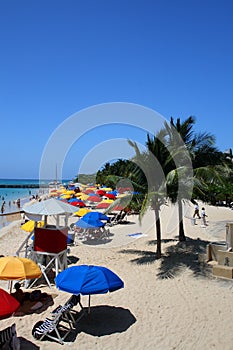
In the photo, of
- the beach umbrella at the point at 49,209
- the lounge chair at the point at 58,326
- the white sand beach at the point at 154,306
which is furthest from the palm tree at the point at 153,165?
the lounge chair at the point at 58,326

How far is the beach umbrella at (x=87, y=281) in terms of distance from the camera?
624 centimetres

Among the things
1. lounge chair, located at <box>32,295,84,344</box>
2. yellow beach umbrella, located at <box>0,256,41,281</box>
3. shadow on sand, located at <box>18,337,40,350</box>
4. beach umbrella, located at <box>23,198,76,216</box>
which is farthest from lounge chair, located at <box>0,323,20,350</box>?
beach umbrella, located at <box>23,198,76,216</box>

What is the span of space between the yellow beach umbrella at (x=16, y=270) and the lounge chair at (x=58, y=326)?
3.91ft

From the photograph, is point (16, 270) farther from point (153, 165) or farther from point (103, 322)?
point (153, 165)

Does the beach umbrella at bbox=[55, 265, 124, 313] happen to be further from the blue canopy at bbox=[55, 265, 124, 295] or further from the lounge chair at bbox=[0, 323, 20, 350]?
the lounge chair at bbox=[0, 323, 20, 350]

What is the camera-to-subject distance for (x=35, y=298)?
26.3 ft

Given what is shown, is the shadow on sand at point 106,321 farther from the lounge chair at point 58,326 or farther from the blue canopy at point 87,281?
the blue canopy at point 87,281

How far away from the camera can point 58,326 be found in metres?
6.59

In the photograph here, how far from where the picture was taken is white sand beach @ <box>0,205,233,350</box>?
601cm

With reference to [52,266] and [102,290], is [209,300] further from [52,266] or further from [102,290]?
[52,266]

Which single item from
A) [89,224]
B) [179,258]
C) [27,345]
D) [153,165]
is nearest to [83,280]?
[27,345]

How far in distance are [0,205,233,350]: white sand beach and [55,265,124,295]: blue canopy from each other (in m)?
0.95

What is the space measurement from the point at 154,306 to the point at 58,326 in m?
2.44

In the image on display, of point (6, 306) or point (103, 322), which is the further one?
point (103, 322)
